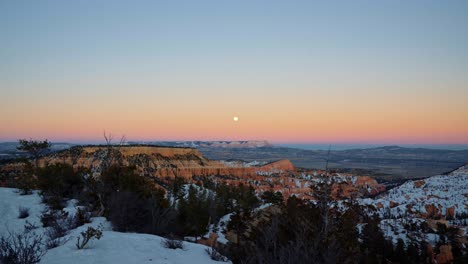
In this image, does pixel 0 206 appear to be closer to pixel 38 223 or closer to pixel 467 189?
pixel 38 223

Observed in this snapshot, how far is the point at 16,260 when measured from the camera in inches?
230

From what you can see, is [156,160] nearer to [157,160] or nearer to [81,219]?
[157,160]

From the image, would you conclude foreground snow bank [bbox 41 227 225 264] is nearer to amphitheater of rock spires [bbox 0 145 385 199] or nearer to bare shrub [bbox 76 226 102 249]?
bare shrub [bbox 76 226 102 249]

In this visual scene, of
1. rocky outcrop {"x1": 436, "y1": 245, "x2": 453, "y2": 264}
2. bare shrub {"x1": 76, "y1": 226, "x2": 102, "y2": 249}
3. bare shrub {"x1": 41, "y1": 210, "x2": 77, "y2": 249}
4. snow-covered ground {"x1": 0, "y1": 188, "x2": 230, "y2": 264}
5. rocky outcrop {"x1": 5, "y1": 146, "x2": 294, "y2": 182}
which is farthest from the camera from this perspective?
rocky outcrop {"x1": 5, "y1": 146, "x2": 294, "y2": 182}

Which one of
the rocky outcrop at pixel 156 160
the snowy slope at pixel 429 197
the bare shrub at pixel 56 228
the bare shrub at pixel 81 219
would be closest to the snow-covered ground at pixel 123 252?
the bare shrub at pixel 56 228

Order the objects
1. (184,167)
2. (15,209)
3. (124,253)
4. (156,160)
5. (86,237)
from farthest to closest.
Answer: (184,167) < (156,160) < (15,209) < (86,237) < (124,253)

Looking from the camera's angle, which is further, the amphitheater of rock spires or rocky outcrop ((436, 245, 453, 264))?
the amphitheater of rock spires

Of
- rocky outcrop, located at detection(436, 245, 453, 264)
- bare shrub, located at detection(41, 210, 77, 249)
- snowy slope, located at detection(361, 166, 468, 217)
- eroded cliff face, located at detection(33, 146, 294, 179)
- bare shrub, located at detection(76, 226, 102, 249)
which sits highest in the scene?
bare shrub, located at detection(76, 226, 102, 249)

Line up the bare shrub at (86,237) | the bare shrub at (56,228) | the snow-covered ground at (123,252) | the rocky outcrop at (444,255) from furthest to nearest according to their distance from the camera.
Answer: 1. the rocky outcrop at (444,255)
2. the bare shrub at (56,228)
3. the bare shrub at (86,237)
4. the snow-covered ground at (123,252)

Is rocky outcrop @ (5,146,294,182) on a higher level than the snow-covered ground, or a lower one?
lower

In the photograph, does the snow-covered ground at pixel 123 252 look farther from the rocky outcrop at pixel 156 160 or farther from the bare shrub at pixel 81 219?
the rocky outcrop at pixel 156 160

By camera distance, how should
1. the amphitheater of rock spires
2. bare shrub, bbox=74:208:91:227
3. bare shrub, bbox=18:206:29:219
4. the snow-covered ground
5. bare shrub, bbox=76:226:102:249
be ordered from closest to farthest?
the snow-covered ground, bare shrub, bbox=76:226:102:249, bare shrub, bbox=74:208:91:227, bare shrub, bbox=18:206:29:219, the amphitheater of rock spires

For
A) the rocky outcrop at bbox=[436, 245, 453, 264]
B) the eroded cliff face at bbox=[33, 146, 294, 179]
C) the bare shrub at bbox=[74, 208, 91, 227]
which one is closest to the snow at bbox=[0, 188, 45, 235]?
the bare shrub at bbox=[74, 208, 91, 227]

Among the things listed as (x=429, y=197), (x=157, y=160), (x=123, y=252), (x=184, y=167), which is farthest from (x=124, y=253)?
(x=429, y=197)
